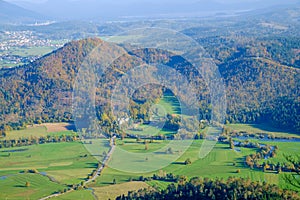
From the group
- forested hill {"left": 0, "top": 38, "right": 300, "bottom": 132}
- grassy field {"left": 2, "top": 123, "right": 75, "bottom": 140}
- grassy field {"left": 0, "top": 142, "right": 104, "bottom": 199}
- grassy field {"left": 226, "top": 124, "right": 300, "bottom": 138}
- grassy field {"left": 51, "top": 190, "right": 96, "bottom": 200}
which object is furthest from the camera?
forested hill {"left": 0, "top": 38, "right": 300, "bottom": 132}

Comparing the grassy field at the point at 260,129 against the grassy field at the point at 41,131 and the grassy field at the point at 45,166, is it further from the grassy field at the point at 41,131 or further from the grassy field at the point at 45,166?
the grassy field at the point at 41,131

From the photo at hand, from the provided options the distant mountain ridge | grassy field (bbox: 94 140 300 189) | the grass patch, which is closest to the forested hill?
the grass patch

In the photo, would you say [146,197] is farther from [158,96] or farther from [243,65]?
[243,65]

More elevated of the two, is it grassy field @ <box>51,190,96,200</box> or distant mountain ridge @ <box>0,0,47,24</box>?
distant mountain ridge @ <box>0,0,47,24</box>

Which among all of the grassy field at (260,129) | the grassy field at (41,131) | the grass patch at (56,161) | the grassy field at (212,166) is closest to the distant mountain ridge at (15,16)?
the grassy field at (41,131)

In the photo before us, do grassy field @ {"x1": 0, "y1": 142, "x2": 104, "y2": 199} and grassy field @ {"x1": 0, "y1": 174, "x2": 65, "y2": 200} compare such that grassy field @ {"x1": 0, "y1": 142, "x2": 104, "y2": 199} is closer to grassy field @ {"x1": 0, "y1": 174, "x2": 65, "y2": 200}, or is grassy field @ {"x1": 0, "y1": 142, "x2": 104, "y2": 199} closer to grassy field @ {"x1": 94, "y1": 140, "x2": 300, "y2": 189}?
grassy field @ {"x1": 0, "y1": 174, "x2": 65, "y2": 200}

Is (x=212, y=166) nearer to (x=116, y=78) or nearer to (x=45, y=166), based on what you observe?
(x=45, y=166)
